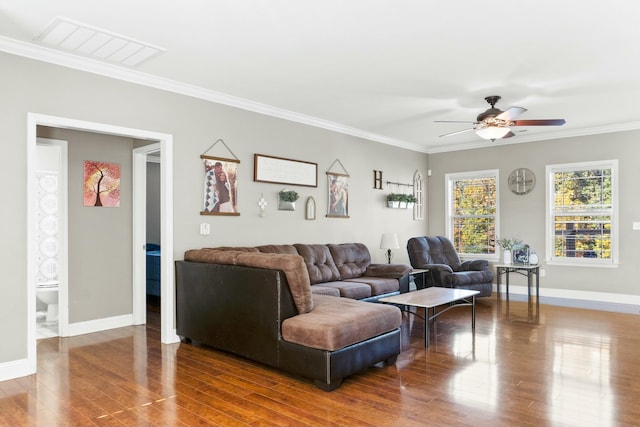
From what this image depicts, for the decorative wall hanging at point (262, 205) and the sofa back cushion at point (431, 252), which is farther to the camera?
the sofa back cushion at point (431, 252)

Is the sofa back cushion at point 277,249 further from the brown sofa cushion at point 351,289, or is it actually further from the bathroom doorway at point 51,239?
the bathroom doorway at point 51,239

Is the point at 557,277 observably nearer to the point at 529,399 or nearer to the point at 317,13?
the point at 529,399

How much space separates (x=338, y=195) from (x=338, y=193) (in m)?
0.03

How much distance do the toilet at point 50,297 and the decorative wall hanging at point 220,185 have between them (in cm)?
203

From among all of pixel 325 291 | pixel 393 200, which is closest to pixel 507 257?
pixel 393 200

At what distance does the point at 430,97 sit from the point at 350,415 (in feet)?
11.8

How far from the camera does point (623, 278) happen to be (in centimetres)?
638

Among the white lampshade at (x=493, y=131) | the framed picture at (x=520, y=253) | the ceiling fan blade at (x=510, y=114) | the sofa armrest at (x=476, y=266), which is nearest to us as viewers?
the ceiling fan blade at (x=510, y=114)

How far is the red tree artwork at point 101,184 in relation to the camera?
4902mm

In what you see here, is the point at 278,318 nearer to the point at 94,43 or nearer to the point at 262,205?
the point at 262,205

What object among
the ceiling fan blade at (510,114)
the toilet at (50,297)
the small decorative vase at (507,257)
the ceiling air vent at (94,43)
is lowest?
the toilet at (50,297)

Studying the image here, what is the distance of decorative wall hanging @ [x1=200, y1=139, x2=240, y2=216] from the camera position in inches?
186

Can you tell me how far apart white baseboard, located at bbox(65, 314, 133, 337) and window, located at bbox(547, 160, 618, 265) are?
6.15 m

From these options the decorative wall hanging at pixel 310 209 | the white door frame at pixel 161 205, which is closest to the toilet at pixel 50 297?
the white door frame at pixel 161 205
